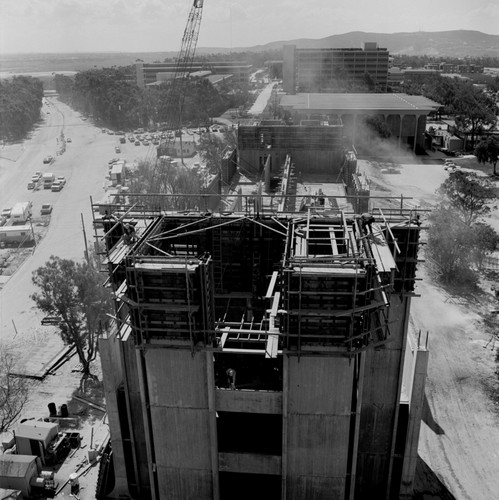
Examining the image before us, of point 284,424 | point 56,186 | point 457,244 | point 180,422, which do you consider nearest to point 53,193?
point 56,186

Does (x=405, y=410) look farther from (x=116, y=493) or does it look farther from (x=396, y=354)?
(x=116, y=493)

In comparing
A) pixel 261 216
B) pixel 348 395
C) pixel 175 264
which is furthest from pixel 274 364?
pixel 175 264

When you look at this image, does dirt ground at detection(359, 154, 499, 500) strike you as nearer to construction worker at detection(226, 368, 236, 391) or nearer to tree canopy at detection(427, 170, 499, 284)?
tree canopy at detection(427, 170, 499, 284)

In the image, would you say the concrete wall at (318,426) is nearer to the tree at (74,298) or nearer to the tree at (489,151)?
the tree at (74,298)

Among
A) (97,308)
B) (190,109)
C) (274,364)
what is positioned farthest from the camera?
(190,109)

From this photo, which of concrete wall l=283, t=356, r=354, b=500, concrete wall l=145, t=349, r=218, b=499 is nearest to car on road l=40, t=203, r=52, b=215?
concrete wall l=145, t=349, r=218, b=499

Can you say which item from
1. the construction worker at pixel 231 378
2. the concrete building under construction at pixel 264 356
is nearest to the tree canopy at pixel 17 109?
the concrete building under construction at pixel 264 356
